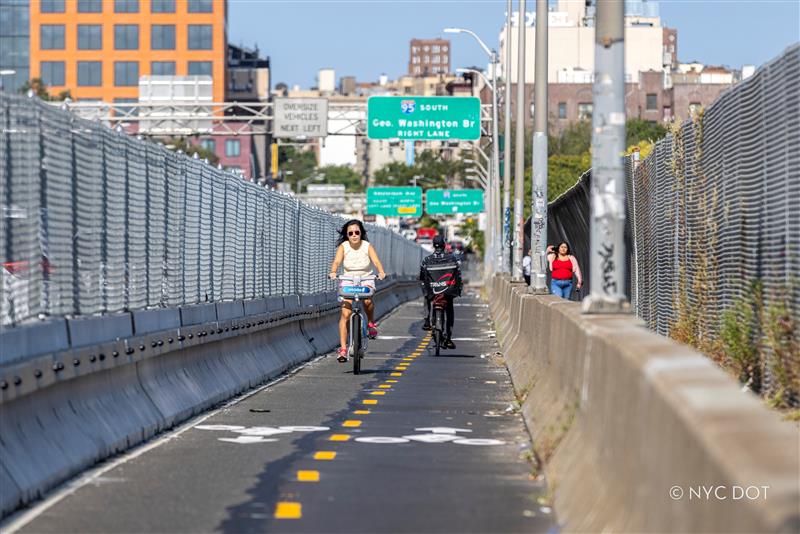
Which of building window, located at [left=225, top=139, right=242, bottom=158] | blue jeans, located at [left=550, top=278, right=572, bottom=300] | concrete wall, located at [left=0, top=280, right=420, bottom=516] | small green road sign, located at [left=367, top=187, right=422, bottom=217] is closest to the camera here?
concrete wall, located at [left=0, top=280, right=420, bottom=516]

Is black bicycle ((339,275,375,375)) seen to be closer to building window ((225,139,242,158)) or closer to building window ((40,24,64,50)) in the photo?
building window ((40,24,64,50))

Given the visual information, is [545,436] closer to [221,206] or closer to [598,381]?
[598,381]

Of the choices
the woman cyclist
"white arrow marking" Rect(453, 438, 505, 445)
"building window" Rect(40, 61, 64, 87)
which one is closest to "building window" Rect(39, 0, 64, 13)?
"building window" Rect(40, 61, 64, 87)

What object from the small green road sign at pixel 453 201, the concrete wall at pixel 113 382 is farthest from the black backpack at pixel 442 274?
the small green road sign at pixel 453 201

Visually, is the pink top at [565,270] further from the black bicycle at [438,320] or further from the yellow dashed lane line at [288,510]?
the yellow dashed lane line at [288,510]

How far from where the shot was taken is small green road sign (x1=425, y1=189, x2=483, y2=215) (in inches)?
4284

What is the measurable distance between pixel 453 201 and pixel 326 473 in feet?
323

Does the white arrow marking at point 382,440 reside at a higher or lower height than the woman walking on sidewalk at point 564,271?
lower

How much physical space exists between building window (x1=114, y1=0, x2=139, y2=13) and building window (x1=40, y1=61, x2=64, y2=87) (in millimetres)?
6802

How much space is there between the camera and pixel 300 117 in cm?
6438

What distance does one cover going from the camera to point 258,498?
10.3 meters

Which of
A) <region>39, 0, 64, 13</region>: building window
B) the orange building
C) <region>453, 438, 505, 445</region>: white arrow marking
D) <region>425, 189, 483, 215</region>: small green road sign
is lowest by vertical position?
<region>453, 438, 505, 445</region>: white arrow marking

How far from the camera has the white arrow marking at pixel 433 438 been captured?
45.2 ft

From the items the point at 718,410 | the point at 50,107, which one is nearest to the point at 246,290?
the point at 50,107
